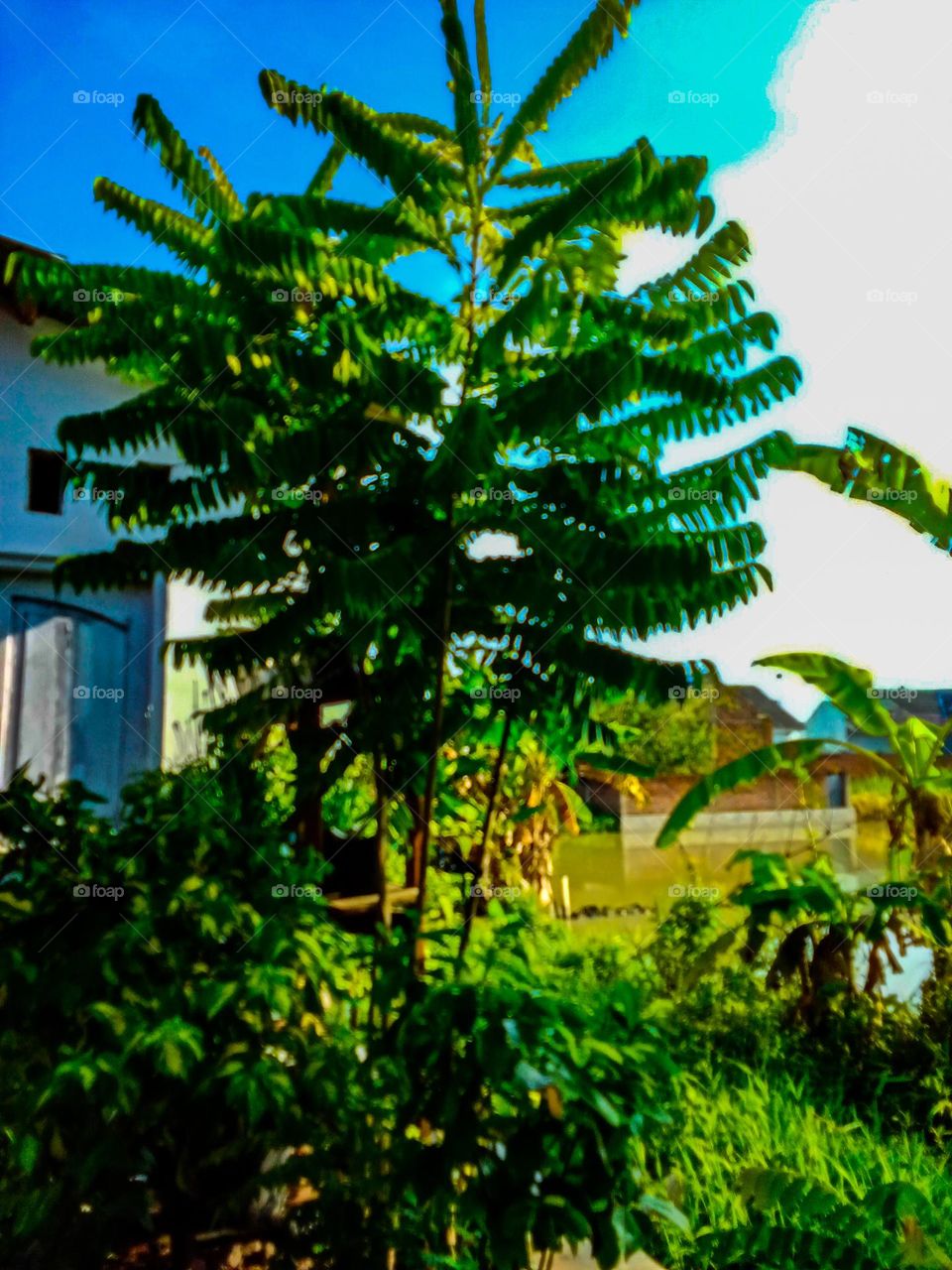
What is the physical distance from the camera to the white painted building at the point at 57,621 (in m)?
4.00

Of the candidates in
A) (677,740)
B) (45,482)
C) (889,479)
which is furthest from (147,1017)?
(677,740)

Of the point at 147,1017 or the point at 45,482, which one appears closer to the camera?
the point at 147,1017

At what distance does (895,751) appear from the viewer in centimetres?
339

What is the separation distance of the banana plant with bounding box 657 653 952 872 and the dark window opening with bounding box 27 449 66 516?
274 cm

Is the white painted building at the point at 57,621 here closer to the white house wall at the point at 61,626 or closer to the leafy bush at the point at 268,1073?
the white house wall at the point at 61,626

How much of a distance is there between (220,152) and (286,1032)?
2331mm

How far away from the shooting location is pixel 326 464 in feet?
7.04

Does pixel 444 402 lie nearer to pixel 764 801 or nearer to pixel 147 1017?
pixel 147 1017

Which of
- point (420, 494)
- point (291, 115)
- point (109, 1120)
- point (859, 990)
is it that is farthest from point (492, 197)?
point (859, 990)

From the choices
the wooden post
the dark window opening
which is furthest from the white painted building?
the wooden post

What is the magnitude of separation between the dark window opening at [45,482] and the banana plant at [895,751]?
8.99 feet

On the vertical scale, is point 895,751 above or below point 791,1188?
above

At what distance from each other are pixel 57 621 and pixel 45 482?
0.57 meters

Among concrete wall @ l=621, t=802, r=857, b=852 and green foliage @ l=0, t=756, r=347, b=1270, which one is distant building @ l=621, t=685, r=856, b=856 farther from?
green foliage @ l=0, t=756, r=347, b=1270
